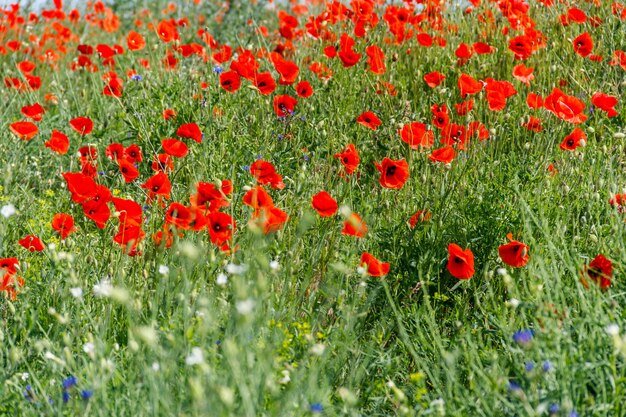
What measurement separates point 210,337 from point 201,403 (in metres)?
0.75

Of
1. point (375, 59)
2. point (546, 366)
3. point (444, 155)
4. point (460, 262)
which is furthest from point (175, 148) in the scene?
point (546, 366)

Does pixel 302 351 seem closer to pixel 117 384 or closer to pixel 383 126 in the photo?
pixel 117 384

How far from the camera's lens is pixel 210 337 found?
2.20 m

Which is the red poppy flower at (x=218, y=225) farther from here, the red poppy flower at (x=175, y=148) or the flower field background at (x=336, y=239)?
the red poppy flower at (x=175, y=148)

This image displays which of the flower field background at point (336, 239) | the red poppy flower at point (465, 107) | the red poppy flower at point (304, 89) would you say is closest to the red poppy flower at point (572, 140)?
the flower field background at point (336, 239)

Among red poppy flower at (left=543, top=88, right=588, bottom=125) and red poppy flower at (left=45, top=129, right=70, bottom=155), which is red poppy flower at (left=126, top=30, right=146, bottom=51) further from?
red poppy flower at (left=543, top=88, right=588, bottom=125)

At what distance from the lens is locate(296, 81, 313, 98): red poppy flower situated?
3.70m

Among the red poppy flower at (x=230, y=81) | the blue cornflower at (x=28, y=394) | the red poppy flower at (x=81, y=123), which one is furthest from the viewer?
the red poppy flower at (x=230, y=81)

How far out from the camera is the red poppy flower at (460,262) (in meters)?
2.48

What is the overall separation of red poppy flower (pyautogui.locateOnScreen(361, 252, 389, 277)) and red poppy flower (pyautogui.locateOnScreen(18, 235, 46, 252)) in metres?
1.01

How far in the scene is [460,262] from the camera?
254 centimetres

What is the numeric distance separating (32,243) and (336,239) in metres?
1.02

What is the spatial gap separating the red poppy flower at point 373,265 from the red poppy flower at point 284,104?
49.7 inches

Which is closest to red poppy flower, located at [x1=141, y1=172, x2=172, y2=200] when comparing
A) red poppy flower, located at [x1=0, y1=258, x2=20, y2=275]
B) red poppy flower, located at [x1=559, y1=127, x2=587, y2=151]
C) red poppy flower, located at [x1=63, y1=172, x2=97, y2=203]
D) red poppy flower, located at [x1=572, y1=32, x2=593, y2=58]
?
red poppy flower, located at [x1=63, y1=172, x2=97, y2=203]
